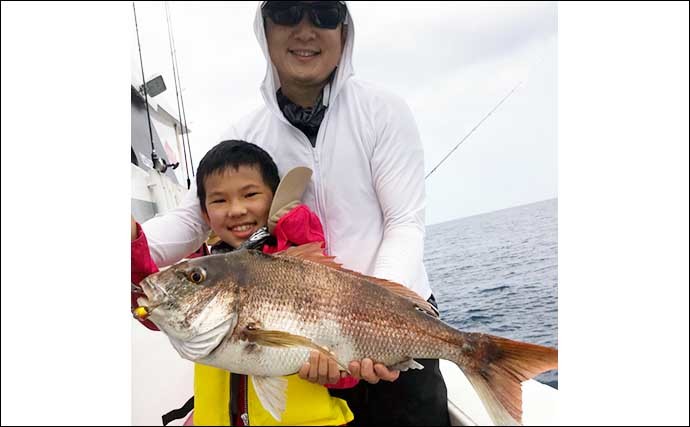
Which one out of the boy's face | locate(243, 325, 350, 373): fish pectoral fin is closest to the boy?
the boy's face

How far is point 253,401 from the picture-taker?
2.48 ft

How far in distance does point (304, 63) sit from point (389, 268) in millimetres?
331

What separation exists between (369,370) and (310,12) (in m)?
0.50

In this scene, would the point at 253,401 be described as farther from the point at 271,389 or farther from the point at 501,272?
the point at 501,272

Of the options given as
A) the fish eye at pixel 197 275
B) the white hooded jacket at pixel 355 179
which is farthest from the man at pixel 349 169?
the fish eye at pixel 197 275

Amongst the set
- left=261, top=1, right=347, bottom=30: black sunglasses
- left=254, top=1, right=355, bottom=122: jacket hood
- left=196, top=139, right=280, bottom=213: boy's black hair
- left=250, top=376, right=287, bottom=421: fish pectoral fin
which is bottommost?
left=250, top=376, right=287, bottom=421: fish pectoral fin

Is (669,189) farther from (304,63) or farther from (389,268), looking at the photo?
(304,63)

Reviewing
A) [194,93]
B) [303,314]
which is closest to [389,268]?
[303,314]

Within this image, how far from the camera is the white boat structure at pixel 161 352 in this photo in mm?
766

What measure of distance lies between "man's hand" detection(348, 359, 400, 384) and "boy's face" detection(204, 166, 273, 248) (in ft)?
0.82

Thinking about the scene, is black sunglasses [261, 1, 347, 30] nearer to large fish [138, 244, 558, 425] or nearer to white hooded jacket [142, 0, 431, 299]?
white hooded jacket [142, 0, 431, 299]

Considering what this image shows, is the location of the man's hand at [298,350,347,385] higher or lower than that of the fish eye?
lower

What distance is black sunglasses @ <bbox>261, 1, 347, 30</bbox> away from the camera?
658 millimetres

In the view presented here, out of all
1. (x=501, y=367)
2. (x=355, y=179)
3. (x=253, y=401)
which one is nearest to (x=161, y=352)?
(x=253, y=401)
